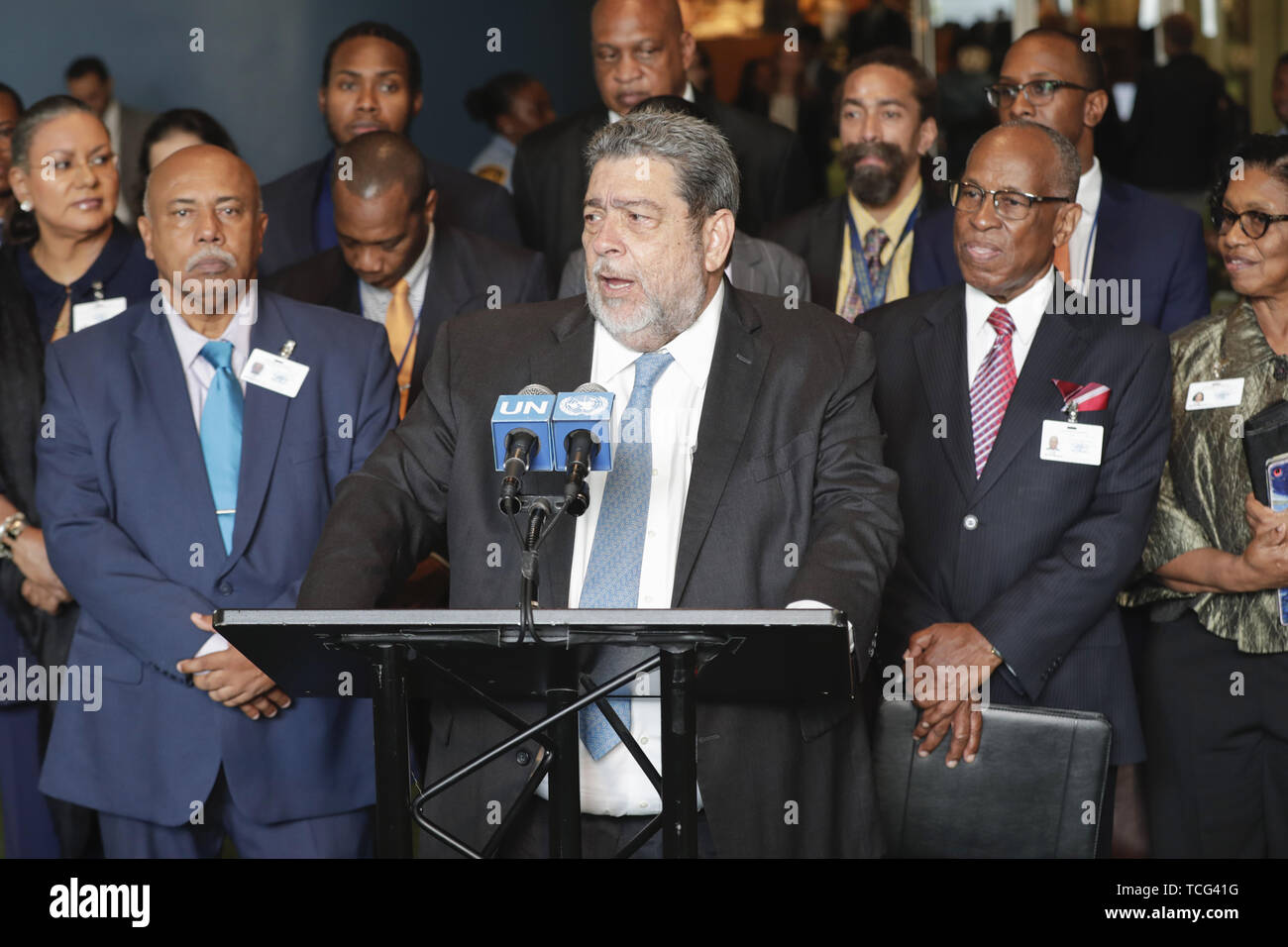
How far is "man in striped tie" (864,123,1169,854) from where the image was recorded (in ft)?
12.4

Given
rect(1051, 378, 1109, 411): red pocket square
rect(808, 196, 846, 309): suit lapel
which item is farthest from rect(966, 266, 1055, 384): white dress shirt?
rect(808, 196, 846, 309): suit lapel

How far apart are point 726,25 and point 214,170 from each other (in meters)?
11.0

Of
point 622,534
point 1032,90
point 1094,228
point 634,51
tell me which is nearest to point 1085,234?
point 1094,228

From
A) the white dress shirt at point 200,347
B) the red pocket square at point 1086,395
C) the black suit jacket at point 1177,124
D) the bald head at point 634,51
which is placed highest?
the black suit jacket at point 1177,124

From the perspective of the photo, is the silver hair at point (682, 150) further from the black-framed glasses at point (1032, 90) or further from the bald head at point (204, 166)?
the black-framed glasses at point (1032, 90)

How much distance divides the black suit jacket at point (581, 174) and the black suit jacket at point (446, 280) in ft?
1.71

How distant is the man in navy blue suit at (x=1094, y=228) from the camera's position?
468 centimetres

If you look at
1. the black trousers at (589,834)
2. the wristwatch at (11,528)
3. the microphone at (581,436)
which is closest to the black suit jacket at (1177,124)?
the wristwatch at (11,528)

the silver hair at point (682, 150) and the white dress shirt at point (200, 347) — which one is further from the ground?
the silver hair at point (682, 150)

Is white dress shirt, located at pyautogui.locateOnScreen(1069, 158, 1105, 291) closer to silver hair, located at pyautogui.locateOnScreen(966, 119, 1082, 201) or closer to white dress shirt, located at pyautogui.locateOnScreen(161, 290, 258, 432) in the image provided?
silver hair, located at pyautogui.locateOnScreen(966, 119, 1082, 201)

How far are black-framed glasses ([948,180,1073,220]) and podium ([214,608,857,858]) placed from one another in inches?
72.1
